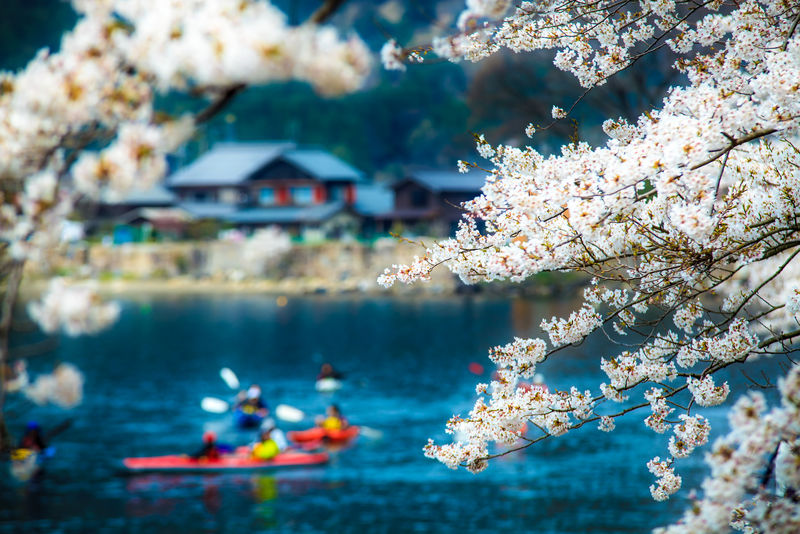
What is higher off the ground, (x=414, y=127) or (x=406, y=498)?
(x=414, y=127)

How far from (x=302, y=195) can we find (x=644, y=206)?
223ft

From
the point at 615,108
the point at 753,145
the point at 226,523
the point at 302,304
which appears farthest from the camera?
the point at 302,304

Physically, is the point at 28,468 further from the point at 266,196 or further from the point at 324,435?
the point at 266,196

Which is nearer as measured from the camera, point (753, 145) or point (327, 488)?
point (753, 145)

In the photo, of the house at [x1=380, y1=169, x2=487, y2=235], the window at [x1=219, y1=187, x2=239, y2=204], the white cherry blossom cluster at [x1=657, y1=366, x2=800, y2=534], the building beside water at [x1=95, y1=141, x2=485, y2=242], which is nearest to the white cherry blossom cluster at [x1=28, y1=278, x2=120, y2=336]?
the white cherry blossom cluster at [x1=657, y1=366, x2=800, y2=534]

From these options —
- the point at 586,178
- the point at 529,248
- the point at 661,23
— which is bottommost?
the point at 529,248

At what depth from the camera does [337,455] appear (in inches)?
945

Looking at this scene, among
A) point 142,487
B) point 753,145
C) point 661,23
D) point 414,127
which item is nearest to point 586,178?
point 661,23

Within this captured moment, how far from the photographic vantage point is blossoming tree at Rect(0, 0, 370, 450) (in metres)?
4.67

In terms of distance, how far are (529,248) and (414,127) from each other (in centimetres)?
8089

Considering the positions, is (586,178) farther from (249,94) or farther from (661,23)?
(249,94)

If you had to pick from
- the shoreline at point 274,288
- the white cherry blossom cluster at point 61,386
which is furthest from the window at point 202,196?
the white cherry blossom cluster at point 61,386

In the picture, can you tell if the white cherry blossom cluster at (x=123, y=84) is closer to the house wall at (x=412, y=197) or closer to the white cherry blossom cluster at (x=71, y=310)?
the white cherry blossom cluster at (x=71, y=310)

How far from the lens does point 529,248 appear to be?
441 centimetres
